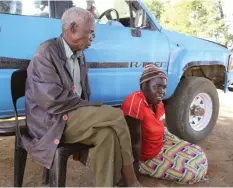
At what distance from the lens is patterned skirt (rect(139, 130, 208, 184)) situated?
9.53 ft

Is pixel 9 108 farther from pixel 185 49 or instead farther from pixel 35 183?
pixel 185 49

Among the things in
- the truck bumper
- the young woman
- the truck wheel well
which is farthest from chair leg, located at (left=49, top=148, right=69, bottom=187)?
the truck bumper

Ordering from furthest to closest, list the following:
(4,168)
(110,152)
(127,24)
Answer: (127,24)
(4,168)
(110,152)

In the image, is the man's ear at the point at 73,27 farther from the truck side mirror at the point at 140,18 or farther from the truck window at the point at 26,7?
the truck side mirror at the point at 140,18

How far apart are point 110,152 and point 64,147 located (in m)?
0.31

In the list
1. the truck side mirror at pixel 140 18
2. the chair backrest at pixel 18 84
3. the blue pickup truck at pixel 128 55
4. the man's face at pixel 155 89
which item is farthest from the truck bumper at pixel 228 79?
the chair backrest at pixel 18 84

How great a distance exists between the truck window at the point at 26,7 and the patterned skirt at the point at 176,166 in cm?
164

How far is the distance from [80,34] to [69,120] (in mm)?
610

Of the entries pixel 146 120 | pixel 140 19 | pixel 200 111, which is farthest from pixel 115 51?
pixel 200 111

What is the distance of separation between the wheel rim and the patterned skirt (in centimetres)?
125

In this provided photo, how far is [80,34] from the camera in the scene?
2.26m

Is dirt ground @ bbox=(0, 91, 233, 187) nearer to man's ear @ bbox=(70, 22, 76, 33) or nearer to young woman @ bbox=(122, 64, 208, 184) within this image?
young woman @ bbox=(122, 64, 208, 184)

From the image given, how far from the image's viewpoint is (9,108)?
8.82 ft

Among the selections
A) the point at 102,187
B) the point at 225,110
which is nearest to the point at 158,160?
the point at 102,187
